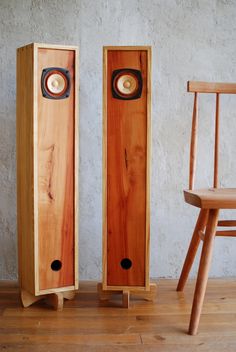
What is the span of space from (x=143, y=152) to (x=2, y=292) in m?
0.79

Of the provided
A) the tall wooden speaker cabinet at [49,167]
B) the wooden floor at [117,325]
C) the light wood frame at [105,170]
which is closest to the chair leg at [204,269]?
the wooden floor at [117,325]

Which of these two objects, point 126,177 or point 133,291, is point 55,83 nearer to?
point 126,177

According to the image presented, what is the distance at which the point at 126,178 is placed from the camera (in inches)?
60.1

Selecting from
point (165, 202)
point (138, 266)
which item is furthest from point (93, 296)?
point (165, 202)

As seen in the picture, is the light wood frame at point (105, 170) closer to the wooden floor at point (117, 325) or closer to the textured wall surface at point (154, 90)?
the wooden floor at point (117, 325)

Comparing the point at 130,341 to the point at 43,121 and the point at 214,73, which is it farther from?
the point at 214,73

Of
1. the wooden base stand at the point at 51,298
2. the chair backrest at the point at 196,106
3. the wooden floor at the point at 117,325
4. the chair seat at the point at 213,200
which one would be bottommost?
the wooden floor at the point at 117,325

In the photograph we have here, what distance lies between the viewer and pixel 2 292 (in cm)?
170

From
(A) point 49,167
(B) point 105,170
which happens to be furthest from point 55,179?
(B) point 105,170

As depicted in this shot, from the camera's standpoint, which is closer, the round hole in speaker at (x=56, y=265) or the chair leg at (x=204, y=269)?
the chair leg at (x=204, y=269)

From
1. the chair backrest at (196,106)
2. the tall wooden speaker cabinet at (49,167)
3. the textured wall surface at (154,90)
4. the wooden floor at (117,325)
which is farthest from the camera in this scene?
the textured wall surface at (154,90)

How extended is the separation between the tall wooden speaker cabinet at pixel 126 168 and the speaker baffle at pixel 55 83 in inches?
5.3

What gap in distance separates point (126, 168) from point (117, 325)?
1.73ft

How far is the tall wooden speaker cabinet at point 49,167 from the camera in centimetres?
148
